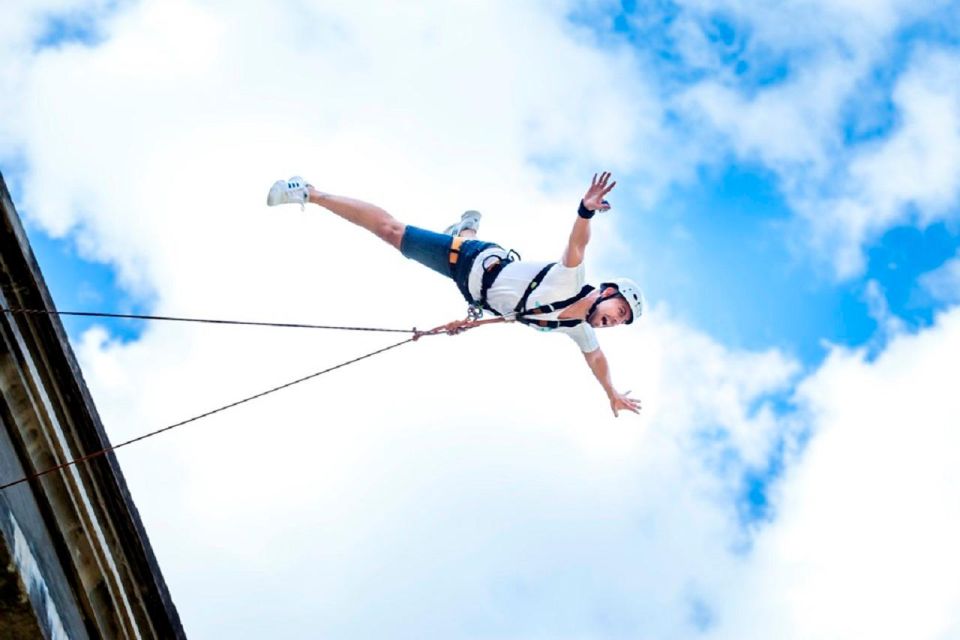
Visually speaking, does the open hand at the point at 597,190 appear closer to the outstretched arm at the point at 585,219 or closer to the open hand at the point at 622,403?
the outstretched arm at the point at 585,219

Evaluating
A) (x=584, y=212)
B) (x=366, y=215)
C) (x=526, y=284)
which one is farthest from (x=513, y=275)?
(x=366, y=215)

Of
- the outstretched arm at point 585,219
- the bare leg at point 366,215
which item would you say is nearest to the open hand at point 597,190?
the outstretched arm at point 585,219

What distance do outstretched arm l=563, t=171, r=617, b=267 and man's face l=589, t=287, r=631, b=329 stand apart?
0.61 metres

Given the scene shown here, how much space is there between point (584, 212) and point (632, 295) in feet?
4.14

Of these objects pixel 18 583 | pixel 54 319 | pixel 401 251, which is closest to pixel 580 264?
pixel 401 251

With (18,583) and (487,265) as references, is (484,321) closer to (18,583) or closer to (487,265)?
(487,265)

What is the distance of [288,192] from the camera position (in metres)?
10.8

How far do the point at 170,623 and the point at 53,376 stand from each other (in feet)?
7.01

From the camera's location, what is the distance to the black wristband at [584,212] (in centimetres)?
933

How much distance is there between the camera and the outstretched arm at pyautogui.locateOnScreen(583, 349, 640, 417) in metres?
11.3

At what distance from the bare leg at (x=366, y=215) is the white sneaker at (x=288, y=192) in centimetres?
9

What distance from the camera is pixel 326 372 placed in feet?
30.4

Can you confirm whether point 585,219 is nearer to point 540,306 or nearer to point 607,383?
point 540,306

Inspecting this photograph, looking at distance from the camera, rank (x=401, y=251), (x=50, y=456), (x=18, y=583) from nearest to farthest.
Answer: (x=18, y=583) → (x=50, y=456) → (x=401, y=251)
